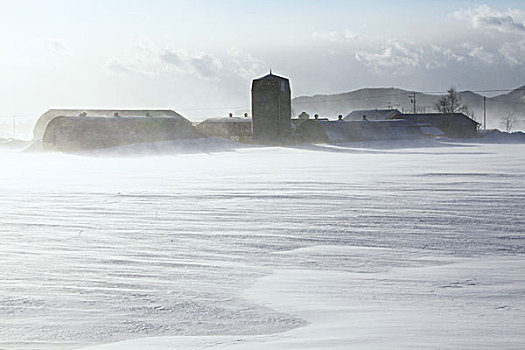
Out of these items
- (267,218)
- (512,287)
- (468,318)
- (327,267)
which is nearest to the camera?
(468,318)

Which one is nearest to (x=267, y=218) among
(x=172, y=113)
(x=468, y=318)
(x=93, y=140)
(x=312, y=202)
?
(x=312, y=202)

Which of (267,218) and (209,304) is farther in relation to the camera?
(267,218)

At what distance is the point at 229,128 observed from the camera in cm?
6025

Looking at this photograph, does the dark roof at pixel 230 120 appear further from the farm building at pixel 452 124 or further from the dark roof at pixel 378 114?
the dark roof at pixel 378 114

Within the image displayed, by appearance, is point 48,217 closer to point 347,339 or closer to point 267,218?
point 267,218

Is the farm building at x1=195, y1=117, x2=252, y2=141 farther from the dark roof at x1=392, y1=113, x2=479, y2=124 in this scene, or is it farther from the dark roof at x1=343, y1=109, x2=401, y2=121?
the dark roof at x1=343, y1=109, x2=401, y2=121

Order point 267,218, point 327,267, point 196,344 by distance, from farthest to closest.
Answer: point 267,218, point 327,267, point 196,344

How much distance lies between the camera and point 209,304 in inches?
264

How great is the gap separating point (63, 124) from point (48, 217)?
33020mm

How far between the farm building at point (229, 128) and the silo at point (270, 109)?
6867mm

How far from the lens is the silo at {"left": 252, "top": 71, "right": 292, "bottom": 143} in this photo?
49.2m

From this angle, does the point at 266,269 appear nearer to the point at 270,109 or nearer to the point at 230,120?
the point at 270,109

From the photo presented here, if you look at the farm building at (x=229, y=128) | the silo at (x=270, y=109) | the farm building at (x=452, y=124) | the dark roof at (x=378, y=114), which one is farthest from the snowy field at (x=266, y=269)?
the dark roof at (x=378, y=114)

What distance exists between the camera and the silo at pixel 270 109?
49.2m
